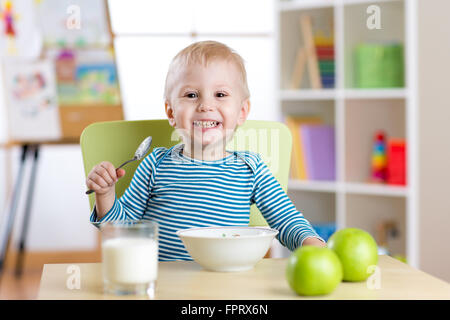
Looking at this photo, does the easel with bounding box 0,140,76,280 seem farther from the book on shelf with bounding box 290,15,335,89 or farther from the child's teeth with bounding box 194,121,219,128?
the child's teeth with bounding box 194,121,219,128

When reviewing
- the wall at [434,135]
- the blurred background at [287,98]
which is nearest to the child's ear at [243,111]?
the blurred background at [287,98]

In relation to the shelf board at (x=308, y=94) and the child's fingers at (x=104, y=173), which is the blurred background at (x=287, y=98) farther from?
the child's fingers at (x=104, y=173)

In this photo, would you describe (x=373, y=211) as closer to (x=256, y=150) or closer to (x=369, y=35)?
(x=369, y=35)

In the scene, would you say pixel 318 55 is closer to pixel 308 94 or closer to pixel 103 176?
pixel 308 94

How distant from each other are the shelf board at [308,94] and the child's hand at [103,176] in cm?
200

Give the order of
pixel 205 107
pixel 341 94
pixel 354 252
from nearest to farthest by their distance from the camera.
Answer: pixel 354 252 → pixel 205 107 → pixel 341 94

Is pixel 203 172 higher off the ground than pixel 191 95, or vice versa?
pixel 191 95

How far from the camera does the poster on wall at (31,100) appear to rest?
3.38 m

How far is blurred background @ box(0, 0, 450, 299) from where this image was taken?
262 cm

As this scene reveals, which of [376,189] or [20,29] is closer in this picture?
[376,189]

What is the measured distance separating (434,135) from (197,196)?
160cm

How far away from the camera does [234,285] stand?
85cm

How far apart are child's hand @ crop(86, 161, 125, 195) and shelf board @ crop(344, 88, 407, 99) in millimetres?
1872

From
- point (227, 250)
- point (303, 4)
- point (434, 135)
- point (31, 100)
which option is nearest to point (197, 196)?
point (227, 250)
